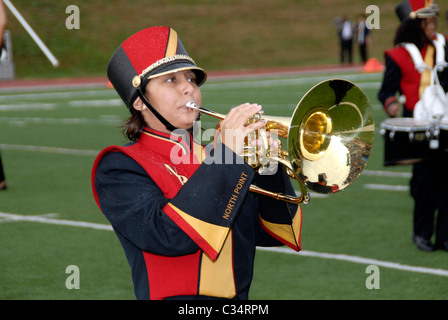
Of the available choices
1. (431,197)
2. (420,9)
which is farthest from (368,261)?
(420,9)

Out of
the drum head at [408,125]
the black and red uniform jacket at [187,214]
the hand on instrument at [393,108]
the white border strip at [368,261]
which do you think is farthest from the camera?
the hand on instrument at [393,108]

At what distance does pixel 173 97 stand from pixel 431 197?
3765 mm

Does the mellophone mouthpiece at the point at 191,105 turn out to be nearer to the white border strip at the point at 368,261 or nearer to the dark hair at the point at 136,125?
the dark hair at the point at 136,125

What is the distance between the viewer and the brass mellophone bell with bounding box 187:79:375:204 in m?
2.53

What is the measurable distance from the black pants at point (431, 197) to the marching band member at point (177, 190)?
10.6 ft

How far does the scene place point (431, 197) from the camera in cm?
579

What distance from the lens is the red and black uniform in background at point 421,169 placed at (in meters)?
5.69

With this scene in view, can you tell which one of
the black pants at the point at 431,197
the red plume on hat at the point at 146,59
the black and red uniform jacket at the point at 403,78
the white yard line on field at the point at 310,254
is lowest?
the white yard line on field at the point at 310,254

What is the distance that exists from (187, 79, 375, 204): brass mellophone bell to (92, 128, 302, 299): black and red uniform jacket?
9 cm

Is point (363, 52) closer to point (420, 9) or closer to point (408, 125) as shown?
point (420, 9)

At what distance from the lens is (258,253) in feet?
18.6

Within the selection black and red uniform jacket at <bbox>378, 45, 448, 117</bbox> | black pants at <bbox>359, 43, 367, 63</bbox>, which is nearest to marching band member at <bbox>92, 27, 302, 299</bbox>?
black and red uniform jacket at <bbox>378, 45, 448, 117</bbox>

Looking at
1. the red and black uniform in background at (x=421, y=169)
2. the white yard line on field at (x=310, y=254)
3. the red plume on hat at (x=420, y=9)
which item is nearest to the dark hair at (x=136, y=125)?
the white yard line on field at (x=310, y=254)

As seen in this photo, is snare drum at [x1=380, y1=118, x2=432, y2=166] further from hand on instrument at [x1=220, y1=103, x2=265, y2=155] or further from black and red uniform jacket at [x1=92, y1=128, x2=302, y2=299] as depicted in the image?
hand on instrument at [x1=220, y1=103, x2=265, y2=155]
